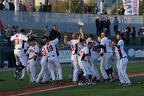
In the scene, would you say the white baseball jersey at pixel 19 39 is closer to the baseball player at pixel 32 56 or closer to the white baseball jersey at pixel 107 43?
the baseball player at pixel 32 56

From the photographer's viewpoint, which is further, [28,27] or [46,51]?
[28,27]

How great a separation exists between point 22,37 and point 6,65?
923 cm

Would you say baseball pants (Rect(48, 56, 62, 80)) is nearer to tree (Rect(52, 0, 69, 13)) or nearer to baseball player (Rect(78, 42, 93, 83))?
baseball player (Rect(78, 42, 93, 83))

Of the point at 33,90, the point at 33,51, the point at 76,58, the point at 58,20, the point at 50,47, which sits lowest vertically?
the point at 33,90

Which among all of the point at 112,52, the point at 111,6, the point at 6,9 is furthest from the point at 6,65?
the point at 111,6

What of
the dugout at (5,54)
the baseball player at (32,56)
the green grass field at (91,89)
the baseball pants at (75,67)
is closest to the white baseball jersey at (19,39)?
the baseball player at (32,56)

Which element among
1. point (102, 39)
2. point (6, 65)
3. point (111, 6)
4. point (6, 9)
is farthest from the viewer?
point (111, 6)

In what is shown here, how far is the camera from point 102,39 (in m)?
21.6

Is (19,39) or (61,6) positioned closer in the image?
(19,39)

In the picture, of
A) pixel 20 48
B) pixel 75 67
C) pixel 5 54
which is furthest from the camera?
pixel 5 54

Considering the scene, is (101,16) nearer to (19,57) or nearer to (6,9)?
(6,9)

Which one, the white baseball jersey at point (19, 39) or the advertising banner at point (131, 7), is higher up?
the advertising banner at point (131, 7)

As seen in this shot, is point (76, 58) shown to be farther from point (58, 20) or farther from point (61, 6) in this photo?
point (61, 6)

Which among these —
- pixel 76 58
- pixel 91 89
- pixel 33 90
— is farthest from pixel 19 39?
pixel 91 89
